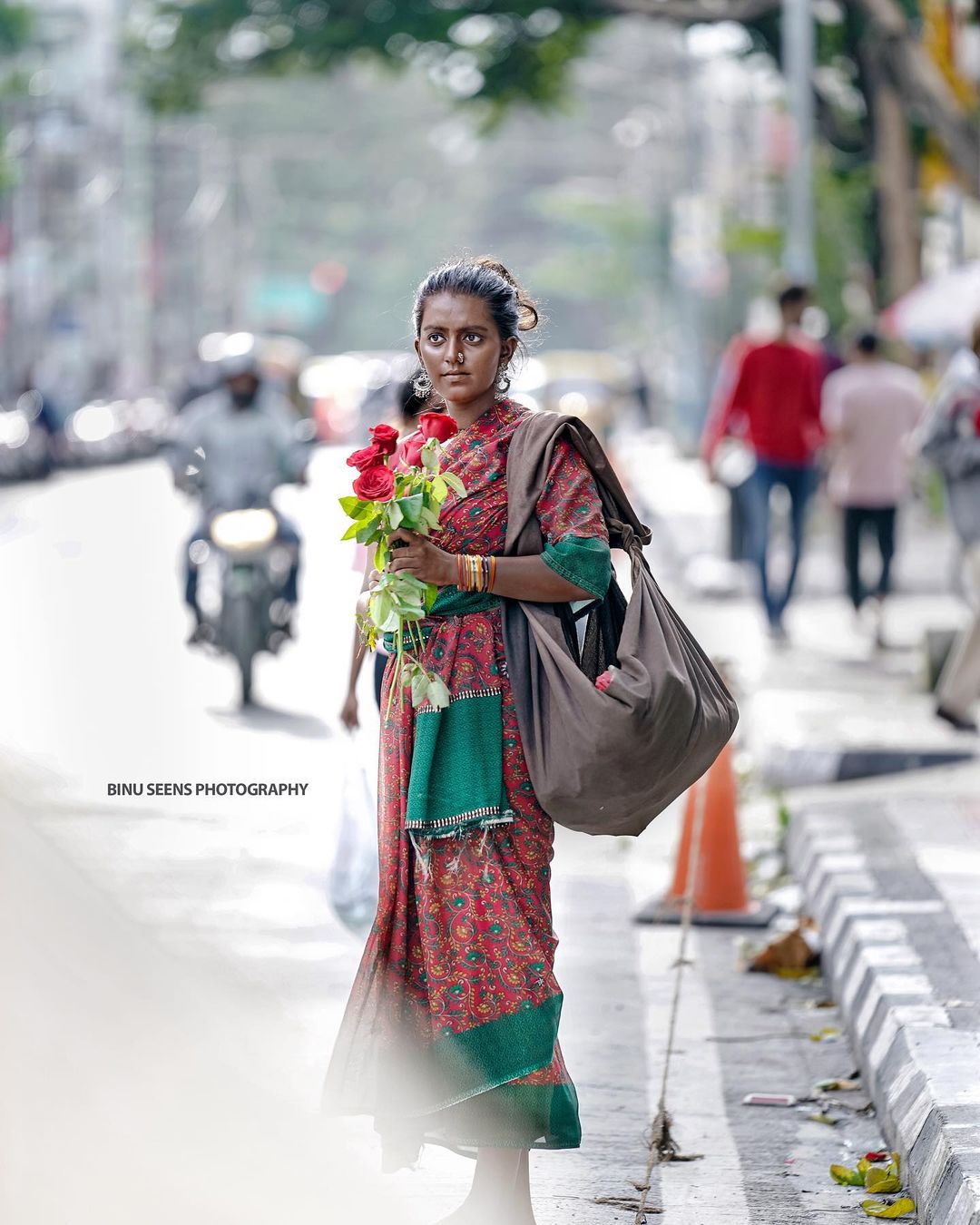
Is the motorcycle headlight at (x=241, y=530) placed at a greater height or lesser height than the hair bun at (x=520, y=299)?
lesser

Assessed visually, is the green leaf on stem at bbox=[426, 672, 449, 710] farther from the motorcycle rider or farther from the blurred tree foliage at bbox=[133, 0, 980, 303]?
the blurred tree foliage at bbox=[133, 0, 980, 303]

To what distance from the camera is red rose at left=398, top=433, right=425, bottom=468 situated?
4.16 metres

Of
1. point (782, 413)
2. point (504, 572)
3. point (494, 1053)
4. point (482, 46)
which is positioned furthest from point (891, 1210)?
point (482, 46)

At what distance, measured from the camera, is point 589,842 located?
890cm

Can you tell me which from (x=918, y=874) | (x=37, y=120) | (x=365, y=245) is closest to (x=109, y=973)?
(x=918, y=874)

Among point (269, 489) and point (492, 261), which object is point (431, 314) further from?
point (269, 489)

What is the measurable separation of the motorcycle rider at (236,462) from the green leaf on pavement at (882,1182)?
7584mm

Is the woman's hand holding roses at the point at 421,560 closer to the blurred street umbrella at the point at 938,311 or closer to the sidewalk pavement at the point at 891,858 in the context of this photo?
the sidewalk pavement at the point at 891,858

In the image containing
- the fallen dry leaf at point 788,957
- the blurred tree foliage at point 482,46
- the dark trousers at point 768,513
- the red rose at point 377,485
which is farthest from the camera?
the blurred tree foliage at point 482,46

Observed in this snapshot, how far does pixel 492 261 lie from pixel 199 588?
801 cm

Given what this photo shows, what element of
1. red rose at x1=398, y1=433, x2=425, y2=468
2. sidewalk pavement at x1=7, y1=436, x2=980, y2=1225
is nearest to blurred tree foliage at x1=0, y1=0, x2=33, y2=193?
sidewalk pavement at x1=7, y1=436, x2=980, y2=1225

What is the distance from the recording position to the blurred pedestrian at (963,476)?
9.83 metres

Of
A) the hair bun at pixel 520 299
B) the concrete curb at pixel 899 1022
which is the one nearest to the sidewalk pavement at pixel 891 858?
the concrete curb at pixel 899 1022

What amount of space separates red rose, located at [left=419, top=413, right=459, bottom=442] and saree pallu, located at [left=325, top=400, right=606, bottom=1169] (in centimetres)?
6
